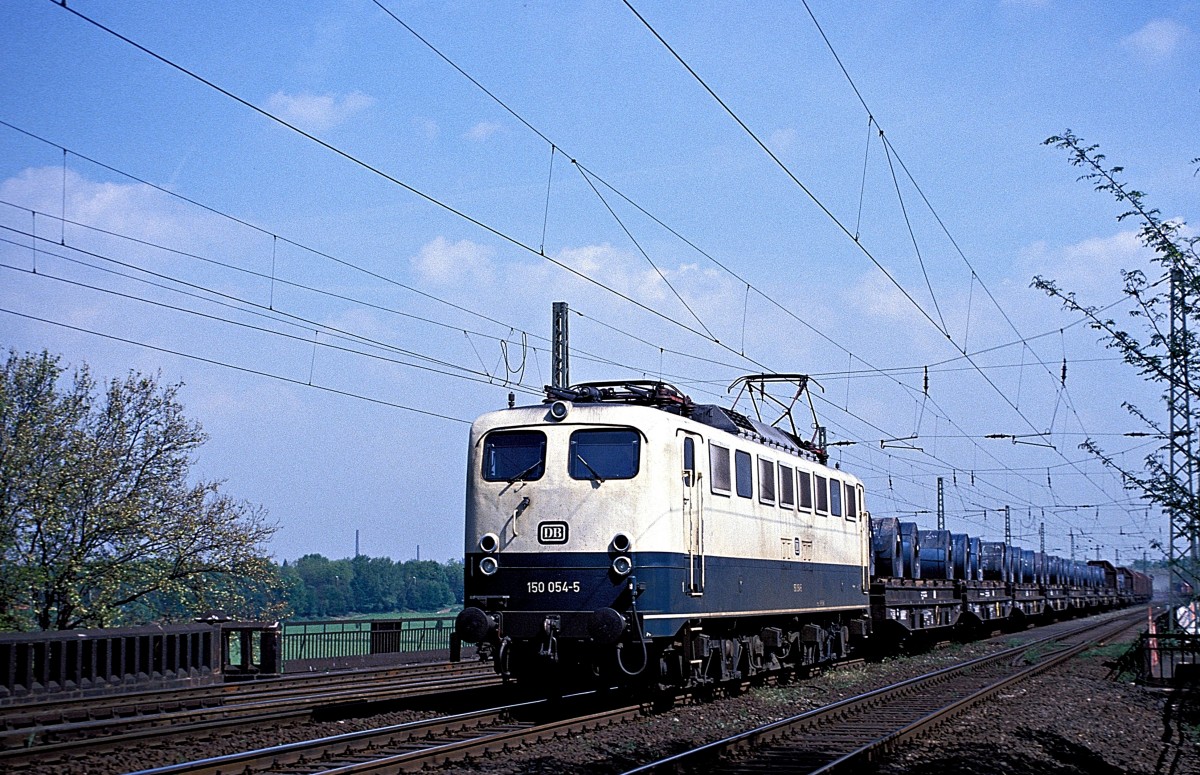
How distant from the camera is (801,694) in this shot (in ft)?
59.7

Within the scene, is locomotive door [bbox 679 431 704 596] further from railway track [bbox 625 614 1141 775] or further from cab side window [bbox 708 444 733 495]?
railway track [bbox 625 614 1141 775]

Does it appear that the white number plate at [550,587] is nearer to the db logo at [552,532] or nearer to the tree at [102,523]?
the db logo at [552,532]

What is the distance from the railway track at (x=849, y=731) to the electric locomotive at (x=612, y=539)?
5.89 feet

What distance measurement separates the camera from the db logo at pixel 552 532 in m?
15.2

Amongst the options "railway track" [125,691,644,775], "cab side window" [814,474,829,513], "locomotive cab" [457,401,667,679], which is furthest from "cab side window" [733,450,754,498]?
"cab side window" [814,474,829,513]

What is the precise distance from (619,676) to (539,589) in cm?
150

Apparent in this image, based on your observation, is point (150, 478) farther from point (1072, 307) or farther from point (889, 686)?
point (1072, 307)

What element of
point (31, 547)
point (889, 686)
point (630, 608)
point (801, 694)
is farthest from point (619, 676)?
point (31, 547)

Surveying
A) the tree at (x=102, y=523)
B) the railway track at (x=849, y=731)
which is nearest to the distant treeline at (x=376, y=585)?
the tree at (x=102, y=523)

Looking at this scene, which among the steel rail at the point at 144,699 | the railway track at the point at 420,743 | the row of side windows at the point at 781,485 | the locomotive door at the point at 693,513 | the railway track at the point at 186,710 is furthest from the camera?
the row of side windows at the point at 781,485

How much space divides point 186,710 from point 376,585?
58825 mm

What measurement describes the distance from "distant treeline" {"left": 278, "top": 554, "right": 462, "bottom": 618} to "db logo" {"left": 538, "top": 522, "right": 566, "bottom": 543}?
173 ft

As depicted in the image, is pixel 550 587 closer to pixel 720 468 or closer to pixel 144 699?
pixel 720 468

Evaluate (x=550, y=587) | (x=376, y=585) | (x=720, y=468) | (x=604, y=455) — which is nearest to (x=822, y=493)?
(x=720, y=468)
